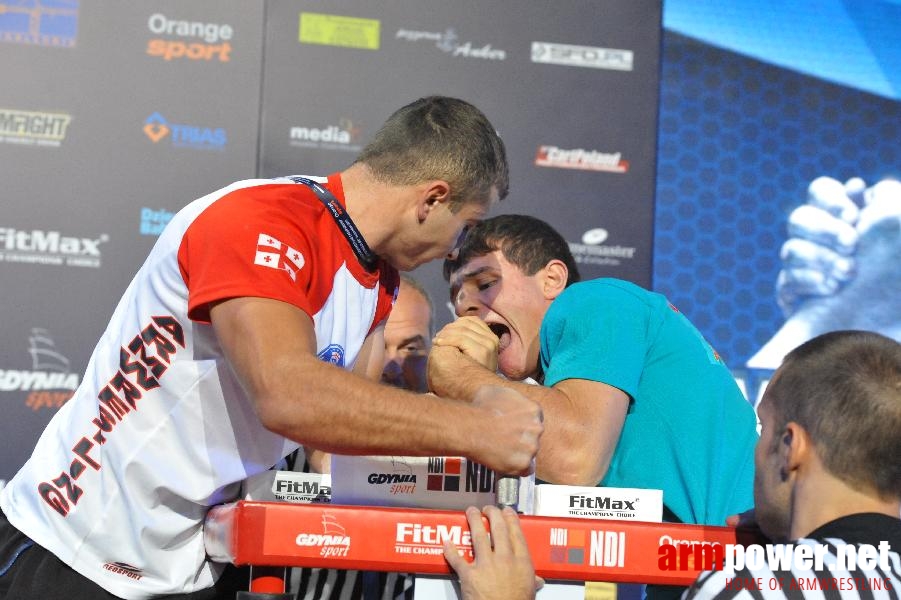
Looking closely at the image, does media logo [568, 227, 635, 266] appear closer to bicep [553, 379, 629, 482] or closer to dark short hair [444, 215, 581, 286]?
dark short hair [444, 215, 581, 286]

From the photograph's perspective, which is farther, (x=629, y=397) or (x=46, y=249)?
(x=46, y=249)

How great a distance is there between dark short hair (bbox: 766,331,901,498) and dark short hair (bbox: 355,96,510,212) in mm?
758

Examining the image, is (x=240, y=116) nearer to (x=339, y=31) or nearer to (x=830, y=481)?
(x=339, y=31)

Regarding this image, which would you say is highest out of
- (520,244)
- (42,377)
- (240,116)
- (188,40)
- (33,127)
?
(188,40)

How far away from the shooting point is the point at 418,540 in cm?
144

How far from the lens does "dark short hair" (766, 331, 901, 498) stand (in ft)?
4.79

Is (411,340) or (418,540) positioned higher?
(411,340)

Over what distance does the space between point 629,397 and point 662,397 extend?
75mm

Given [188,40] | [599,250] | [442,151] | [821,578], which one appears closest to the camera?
[821,578]

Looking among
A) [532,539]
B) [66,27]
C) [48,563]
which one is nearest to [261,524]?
[532,539]

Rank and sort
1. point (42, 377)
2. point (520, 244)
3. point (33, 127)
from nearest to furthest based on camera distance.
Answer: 1. point (520, 244)
2. point (42, 377)
3. point (33, 127)

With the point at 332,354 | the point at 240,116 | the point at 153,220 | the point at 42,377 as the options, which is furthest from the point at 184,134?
the point at 332,354

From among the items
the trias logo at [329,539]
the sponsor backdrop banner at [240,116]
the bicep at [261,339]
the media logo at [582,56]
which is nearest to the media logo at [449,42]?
the sponsor backdrop banner at [240,116]

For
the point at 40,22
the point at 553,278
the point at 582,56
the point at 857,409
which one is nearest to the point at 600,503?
the point at 857,409
